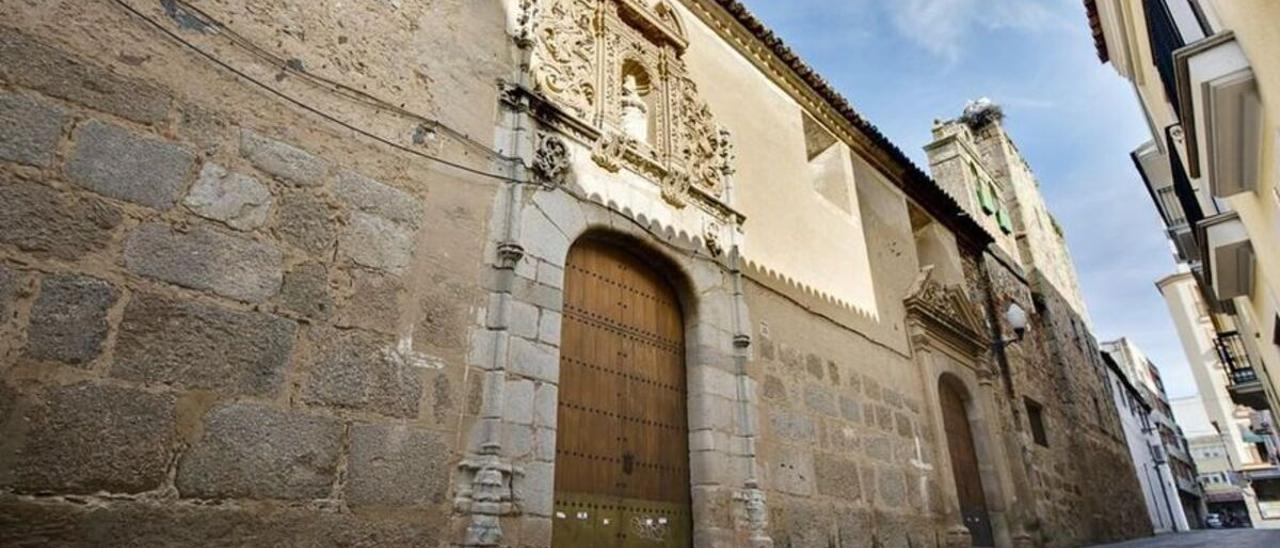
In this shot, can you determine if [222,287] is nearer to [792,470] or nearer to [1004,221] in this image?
[792,470]

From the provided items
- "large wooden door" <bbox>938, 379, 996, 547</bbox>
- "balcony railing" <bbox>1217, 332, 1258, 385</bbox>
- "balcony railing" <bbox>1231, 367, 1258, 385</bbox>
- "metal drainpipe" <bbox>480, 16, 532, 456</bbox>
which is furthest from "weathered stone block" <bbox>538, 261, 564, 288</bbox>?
"balcony railing" <bbox>1231, 367, 1258, 385</bbox>

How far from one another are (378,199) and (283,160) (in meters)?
0.40

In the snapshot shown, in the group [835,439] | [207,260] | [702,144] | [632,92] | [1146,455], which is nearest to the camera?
[207,260]

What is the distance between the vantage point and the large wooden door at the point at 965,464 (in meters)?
6.77

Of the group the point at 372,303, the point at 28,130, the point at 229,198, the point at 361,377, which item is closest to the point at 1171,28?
the point at 372,303

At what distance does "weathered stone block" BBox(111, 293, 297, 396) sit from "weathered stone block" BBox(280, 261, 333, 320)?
0.28 ft

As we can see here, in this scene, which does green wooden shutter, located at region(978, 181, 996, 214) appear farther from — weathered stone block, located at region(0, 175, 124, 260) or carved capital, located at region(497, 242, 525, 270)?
weathered stone block, located at region(0, 175, 124, 260)

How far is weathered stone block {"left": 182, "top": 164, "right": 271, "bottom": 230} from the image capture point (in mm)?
2375

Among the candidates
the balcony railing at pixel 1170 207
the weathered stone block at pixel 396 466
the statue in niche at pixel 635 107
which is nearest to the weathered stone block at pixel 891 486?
the statue in niche at pixel 635 107

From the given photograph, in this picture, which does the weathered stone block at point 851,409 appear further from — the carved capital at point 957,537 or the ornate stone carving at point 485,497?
the ornate stone carving at point 485,497

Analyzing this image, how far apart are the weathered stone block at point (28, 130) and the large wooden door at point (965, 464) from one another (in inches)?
275

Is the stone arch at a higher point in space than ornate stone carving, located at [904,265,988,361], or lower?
lower

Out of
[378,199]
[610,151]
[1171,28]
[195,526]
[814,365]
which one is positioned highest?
[1171,28]

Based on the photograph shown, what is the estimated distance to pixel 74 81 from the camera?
7.22ft
